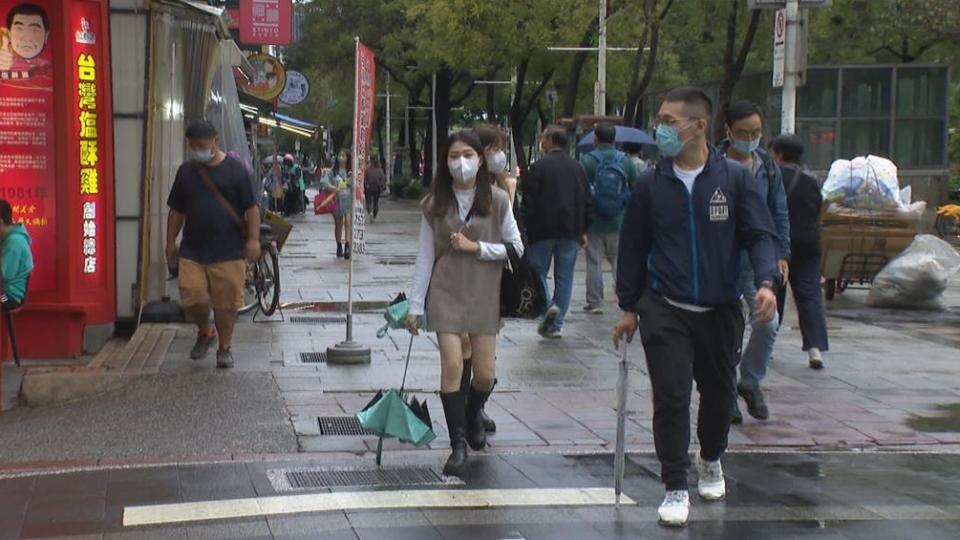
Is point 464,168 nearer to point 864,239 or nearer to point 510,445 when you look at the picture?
point 510,445

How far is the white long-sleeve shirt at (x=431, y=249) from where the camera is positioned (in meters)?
6.73

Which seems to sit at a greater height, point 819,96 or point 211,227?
point 819,96

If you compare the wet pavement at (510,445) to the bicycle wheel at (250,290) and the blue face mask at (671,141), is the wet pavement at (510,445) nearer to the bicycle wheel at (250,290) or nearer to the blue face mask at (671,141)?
the bicycle wheel at (250,290)

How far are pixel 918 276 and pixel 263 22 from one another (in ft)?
37.9

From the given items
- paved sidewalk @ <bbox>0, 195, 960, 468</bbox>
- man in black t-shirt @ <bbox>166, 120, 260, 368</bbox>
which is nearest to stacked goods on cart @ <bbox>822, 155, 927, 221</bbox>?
paved sidewalk @ <bbox>0, 195, 960, 468</bbox>

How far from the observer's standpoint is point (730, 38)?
88.4ft

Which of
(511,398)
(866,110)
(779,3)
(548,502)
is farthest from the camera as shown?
(866,110)

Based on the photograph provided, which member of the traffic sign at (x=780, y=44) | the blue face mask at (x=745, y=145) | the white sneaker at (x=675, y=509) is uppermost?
the traffic sign at (x=780, y=44)

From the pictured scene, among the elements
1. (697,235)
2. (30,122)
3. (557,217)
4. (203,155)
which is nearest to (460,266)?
(697,235)

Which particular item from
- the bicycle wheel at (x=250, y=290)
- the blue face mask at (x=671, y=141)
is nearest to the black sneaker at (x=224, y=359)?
the bicycle wheel at (x=250, y=290)

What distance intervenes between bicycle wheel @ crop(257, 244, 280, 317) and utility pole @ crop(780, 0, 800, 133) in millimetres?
5523

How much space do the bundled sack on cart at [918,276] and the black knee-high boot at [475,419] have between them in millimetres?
8627

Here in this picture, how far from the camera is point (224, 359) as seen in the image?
967 centimetres

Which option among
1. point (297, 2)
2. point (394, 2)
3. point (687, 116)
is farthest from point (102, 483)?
point (297, 2)
